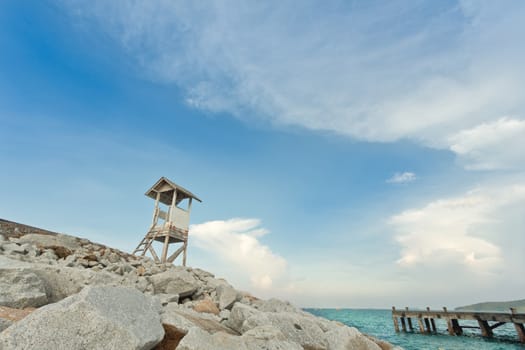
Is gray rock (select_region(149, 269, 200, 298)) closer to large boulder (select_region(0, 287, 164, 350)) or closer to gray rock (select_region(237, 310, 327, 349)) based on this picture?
gray rock (select_region(237, 310, 327, 349))

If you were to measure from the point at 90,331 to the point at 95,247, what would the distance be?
39.4 feet

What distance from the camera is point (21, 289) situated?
452 centimetres

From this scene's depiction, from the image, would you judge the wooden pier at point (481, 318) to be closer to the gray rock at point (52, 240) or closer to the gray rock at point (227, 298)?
the gray rock at point (227, 298)

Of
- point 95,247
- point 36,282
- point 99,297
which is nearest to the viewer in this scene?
point 99,297

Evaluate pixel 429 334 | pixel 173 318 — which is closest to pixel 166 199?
pixel 173 318

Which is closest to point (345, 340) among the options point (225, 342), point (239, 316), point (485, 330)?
point (239, 316)

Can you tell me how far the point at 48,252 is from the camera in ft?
34.1

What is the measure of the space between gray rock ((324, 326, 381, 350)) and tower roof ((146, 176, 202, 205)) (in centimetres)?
1478

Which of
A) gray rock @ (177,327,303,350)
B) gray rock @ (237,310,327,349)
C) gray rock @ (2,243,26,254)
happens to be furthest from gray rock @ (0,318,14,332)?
gray rock @ (2,243,26,254)

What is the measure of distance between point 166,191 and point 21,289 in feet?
49.2

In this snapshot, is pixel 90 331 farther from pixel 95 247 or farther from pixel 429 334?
pixel 429 334

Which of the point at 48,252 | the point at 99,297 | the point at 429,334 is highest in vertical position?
the point at 48,252

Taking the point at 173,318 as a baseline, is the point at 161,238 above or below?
above

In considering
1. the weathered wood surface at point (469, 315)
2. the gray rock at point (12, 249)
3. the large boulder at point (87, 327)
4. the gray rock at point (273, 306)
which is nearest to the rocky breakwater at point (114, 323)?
the large boulder at point (87, 327)
